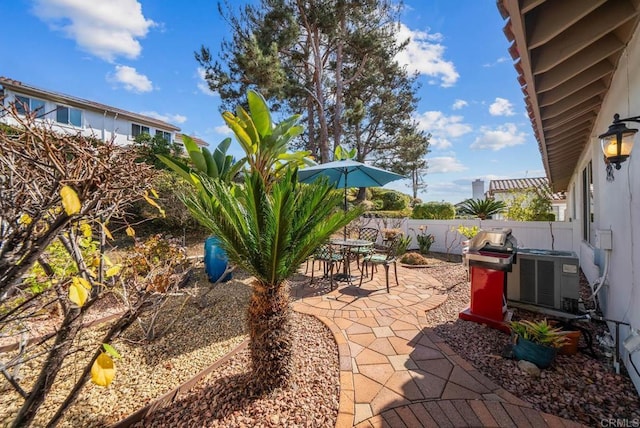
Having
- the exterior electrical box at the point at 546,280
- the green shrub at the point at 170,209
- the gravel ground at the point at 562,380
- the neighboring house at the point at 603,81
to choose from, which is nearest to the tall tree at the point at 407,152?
the neighboring house at the point at 603,81

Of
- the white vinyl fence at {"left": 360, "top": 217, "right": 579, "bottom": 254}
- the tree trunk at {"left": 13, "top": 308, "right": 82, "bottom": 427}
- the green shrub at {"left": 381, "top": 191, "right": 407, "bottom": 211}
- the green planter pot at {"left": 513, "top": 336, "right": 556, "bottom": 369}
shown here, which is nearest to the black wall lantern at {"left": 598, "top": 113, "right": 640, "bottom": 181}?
the green planter pot at {"left": 513, "top": 336, "right": 556, "bottom": 369}

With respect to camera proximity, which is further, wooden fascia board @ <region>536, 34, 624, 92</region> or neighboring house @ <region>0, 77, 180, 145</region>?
neighboring house @ <region>0, 77, 180, 145</region>

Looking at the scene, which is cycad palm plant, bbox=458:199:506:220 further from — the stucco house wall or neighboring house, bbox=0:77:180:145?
neighboring house, bbox=0:77:180:145

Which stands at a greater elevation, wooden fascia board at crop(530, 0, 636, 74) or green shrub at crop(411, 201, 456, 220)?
wooden fascia board at crop(530, 0, 636, 74)

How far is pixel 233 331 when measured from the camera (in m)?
3.72

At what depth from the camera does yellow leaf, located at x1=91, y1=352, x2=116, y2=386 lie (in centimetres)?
127

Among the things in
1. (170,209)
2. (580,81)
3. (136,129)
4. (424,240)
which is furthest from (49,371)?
(136,129)

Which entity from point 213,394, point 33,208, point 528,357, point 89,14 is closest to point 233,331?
point 213,394

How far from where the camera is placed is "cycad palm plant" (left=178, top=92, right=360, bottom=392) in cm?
227

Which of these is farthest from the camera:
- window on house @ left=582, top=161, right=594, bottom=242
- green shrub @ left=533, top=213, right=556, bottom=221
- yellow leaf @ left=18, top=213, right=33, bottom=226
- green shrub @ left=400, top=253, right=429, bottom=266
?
green shrub @ left=533, top=213, right=556, bottom=221

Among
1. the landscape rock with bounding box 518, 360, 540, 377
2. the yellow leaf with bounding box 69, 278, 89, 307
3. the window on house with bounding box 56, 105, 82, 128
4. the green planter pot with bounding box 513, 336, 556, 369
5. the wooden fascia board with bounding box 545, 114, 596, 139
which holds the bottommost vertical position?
the landscape rock with bounding box 518, 360, 540, 377

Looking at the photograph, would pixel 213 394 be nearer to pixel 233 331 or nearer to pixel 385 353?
pixel 233 331

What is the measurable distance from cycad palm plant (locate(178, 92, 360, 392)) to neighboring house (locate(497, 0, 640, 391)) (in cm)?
231

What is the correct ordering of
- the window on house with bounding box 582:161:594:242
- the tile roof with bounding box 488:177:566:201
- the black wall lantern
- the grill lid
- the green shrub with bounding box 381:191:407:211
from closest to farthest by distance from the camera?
the black wall lantern → the grill lid → the window on house with bounding box 582:161:594:242 → the green shrub with bounding box 381:191:407:211 → the tile roof with bounding box 488:177:566:201
